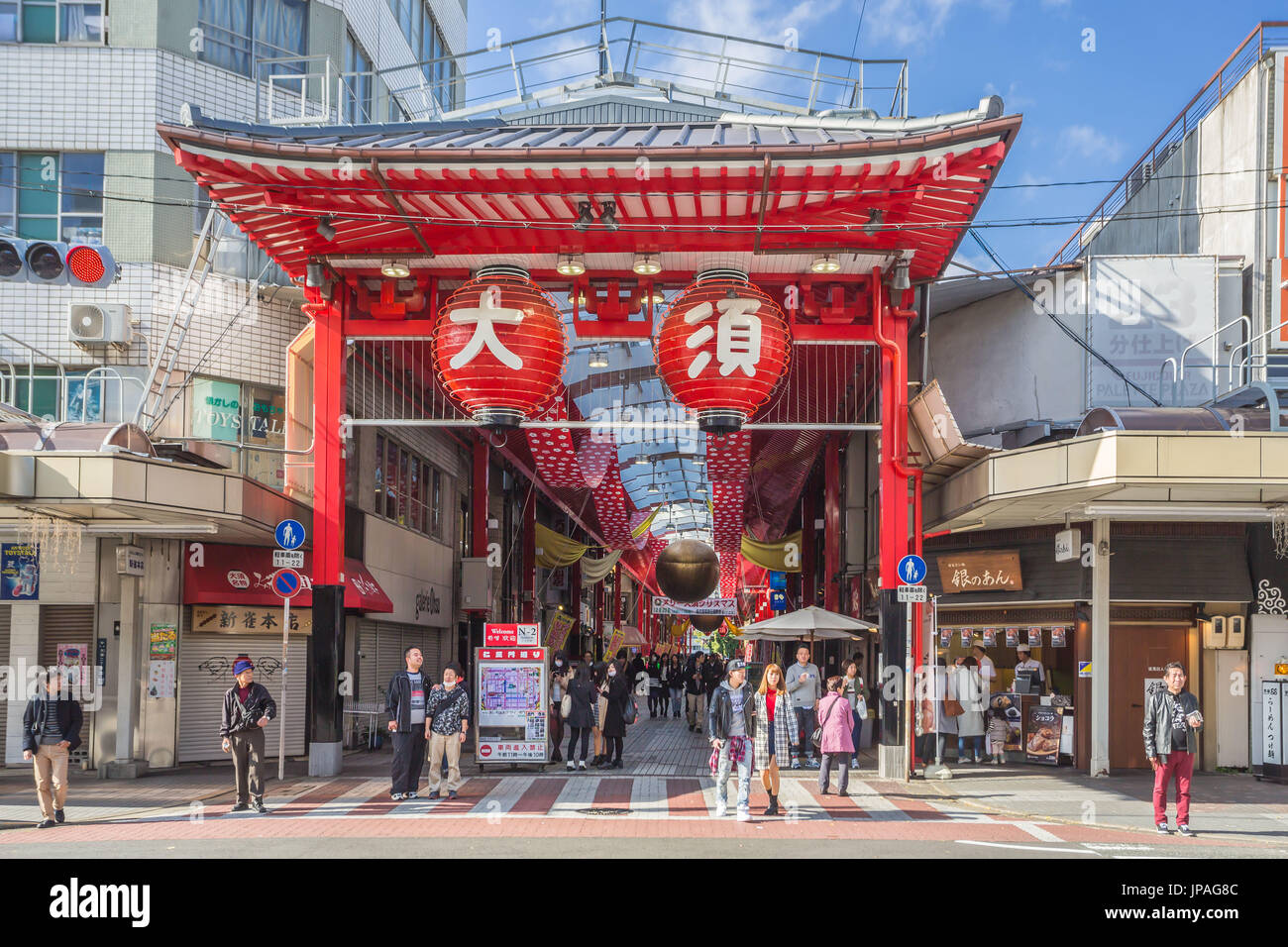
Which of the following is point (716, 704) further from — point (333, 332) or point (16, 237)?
point (16, 237)

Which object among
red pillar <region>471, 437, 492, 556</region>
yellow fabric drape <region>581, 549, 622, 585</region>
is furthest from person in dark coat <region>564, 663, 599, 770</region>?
yellow fabric drape <region>581, 549, 622, 585</region>

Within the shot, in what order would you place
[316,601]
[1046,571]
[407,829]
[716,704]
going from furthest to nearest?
[1046,571]
[316,601]
[716,704]
[407,829]

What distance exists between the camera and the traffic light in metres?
19.6

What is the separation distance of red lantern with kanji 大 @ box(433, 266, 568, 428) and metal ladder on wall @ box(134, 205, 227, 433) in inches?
245

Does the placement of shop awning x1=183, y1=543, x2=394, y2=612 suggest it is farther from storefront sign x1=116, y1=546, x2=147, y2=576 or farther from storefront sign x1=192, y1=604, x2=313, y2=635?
storefront sign x1=116, y1=546, x2=147, y2=576

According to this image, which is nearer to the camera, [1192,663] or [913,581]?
[913,581]

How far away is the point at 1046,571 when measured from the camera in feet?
66.2

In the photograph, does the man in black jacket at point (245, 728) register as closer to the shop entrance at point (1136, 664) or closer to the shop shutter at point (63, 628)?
the shop shutter at point (63, 628)

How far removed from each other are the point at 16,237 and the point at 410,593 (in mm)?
10618

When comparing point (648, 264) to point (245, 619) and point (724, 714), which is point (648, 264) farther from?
point (245, 619)

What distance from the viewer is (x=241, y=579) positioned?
801 inches

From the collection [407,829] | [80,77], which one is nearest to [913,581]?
[407,829]

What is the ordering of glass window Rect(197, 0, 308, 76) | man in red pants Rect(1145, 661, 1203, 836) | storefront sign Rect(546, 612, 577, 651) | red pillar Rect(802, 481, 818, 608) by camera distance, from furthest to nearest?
1. red pillar Rect(802, 481, 818, 608)
2. storefront sign Rect(546, 612, 577, 651)
3. glass window Rect(197, 0, 308, 76)
4. man in red pants Rect(1145, 661, 1203, 836)

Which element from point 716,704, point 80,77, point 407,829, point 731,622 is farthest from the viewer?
point 731,622
